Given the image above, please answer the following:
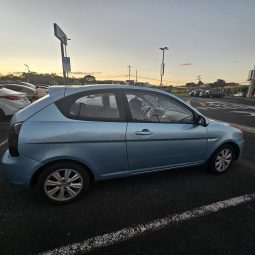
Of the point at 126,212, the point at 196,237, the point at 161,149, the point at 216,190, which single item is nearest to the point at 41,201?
the point at 126,212

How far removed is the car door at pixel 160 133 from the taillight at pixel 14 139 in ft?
4.67

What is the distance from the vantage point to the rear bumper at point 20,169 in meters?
2.90

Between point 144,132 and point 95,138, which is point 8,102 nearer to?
point 95,138

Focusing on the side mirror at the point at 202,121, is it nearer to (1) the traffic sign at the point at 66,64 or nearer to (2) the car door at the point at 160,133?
(2) the car door at the point at 160,133

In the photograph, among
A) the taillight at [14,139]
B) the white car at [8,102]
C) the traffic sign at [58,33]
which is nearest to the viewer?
the taillight at [14,139]

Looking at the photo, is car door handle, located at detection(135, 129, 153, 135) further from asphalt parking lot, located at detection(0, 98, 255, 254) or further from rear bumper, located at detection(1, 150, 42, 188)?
rear bumper, located at detection(1, 150, 42, 188)

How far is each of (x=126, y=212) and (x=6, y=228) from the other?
1.46 metres

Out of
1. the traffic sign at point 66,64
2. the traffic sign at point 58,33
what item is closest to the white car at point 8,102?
the traffic sign at point 58,33

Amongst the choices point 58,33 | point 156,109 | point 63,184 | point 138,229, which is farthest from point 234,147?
point 58,33

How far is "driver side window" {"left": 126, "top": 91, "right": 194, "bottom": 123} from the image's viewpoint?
3439 mm

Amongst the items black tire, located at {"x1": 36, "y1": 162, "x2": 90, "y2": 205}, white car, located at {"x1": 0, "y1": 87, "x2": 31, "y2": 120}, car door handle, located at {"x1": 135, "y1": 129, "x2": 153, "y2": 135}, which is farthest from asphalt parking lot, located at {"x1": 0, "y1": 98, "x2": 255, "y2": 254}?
white car, located at {"x1": 0, "y1": 87, "x2": 31, "y2": 120}

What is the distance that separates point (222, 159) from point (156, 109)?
1.57 m

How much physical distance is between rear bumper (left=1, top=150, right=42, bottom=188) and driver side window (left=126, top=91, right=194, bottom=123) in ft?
4.93

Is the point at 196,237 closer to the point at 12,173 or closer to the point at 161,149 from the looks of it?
the point at 161,149
